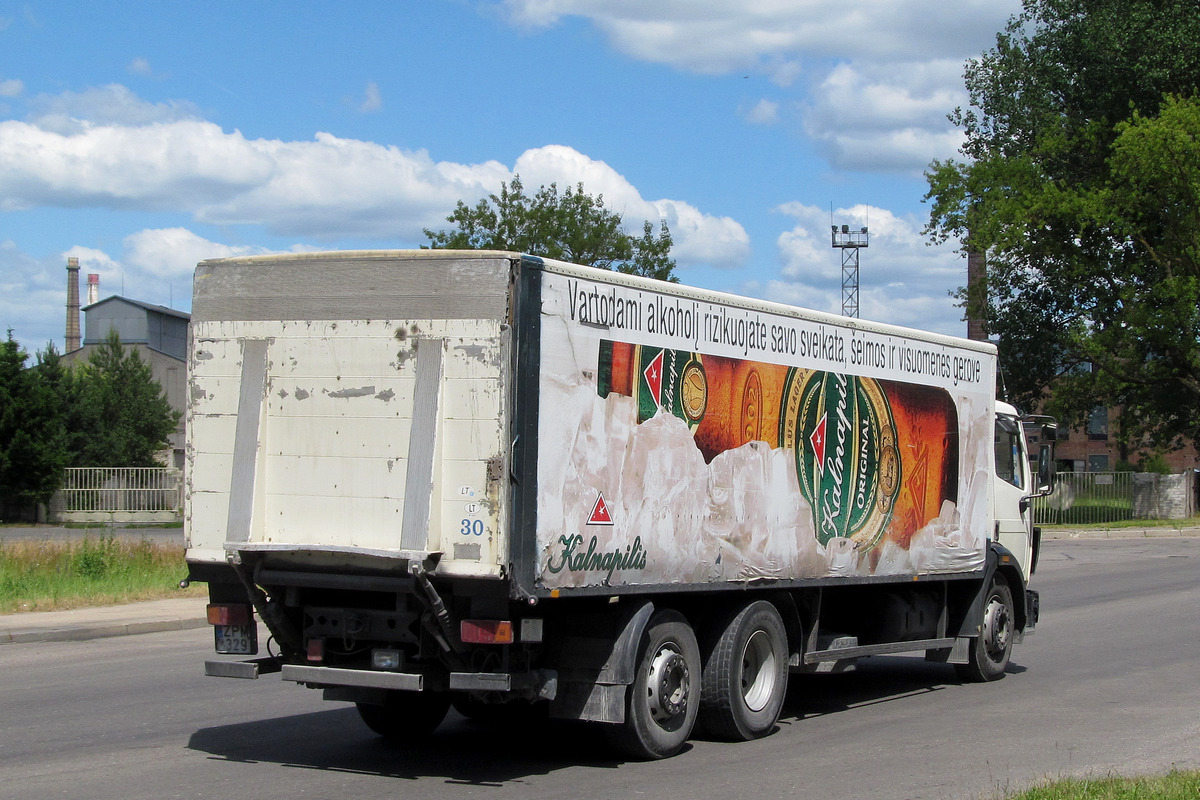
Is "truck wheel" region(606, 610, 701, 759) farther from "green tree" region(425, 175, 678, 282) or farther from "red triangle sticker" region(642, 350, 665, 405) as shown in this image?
"green tree" region(425, 175, 678, 282)

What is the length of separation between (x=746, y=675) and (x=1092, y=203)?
3422 cm

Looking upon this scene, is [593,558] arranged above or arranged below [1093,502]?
below

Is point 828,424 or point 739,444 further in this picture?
point 828,424

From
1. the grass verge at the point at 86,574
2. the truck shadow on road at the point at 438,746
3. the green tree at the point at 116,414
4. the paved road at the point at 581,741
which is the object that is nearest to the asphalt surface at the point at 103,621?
the grass verge at the point at 86,574

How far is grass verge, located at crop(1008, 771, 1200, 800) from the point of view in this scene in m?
6.61

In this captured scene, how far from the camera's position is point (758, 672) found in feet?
30.8

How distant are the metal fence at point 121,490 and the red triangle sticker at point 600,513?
40364 millimetres

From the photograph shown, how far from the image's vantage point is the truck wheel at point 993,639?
12141 millimetres

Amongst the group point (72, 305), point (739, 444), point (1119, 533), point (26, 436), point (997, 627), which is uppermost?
point (72, 305)

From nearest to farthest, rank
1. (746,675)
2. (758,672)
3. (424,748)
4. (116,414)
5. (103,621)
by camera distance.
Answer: (424,748) < (746,675) < (758,672) < (103,621) < (116,414)

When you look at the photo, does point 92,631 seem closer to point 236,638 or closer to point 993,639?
point 236,638

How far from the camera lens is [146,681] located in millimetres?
11922

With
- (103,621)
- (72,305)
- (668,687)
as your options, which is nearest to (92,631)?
(103,621)

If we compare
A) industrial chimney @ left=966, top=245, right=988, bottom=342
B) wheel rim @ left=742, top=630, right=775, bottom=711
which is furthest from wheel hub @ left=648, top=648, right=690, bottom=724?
industrial chimney @ left=966, top=245, right=988, bottom=342
